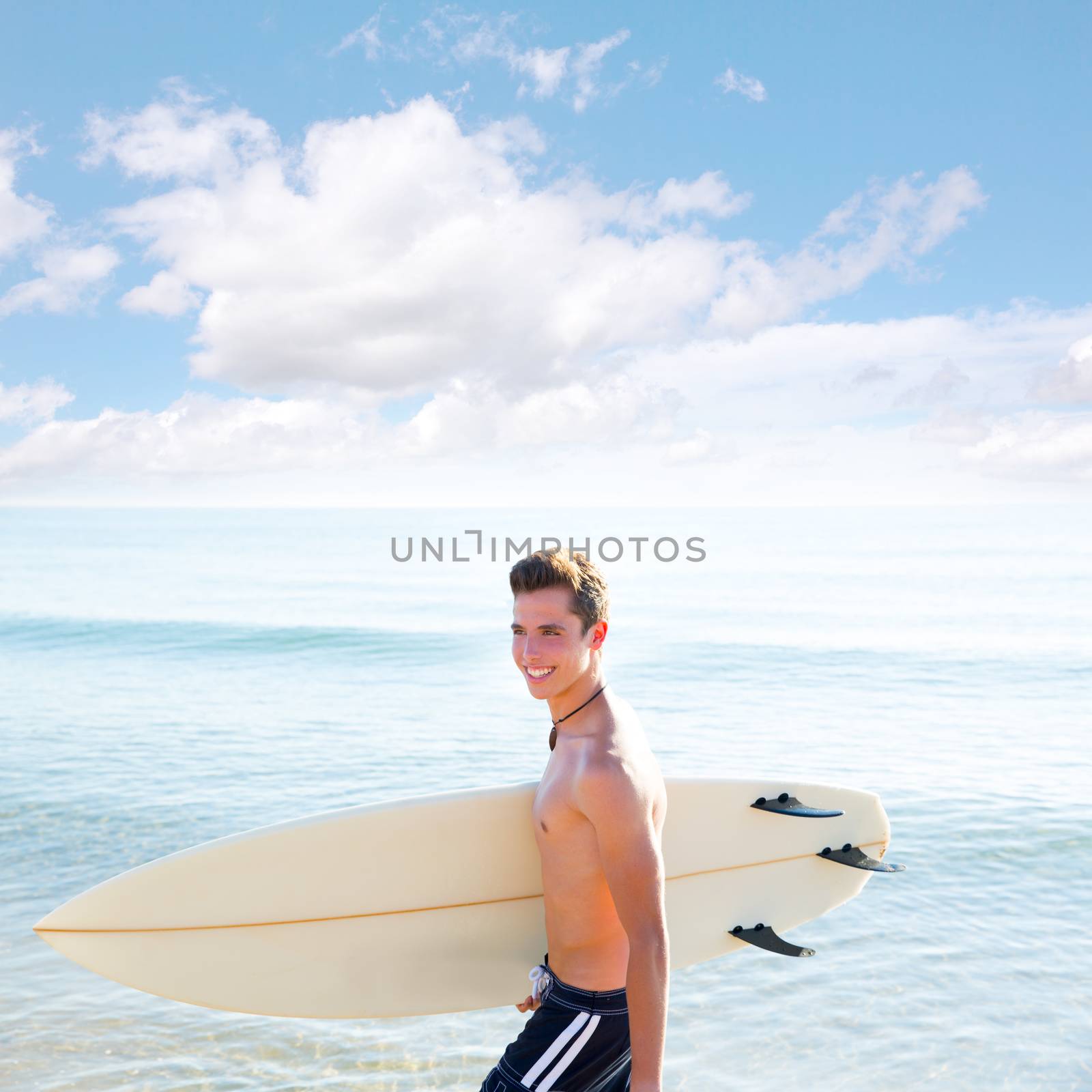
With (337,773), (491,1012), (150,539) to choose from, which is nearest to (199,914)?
(491,1012)

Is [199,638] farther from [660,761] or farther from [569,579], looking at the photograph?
[569,579]

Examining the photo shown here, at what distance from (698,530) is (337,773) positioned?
48744 mm

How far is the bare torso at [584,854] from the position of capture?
196cm

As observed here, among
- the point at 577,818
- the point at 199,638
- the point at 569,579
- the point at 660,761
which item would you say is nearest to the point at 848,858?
the point at 577,818

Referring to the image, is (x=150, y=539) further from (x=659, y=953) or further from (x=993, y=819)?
(x=659, y=953)

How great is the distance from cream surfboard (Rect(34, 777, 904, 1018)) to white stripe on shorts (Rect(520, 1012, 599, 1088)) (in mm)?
805

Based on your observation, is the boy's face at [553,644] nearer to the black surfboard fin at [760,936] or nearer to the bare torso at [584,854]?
the bare torso at [584,854]

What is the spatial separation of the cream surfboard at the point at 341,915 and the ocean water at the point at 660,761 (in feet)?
2.80

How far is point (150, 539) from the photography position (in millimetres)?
51250

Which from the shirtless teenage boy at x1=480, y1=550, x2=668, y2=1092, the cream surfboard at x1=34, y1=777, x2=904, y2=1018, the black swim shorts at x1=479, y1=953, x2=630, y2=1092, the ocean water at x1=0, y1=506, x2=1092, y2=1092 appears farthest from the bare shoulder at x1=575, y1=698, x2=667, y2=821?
the ocean water at x1=0, y1=506, x2=1092, y2=1092

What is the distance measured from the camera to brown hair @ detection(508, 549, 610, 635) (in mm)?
2080

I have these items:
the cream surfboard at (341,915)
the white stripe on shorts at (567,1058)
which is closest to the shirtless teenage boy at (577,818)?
the white stripe on shorts at (567,1058)

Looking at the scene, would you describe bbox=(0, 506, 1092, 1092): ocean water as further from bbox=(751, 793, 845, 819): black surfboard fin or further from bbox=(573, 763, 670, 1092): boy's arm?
bbox=(573, 763, 670, 1092): boy's arm

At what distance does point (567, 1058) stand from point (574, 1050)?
2 centimetres
